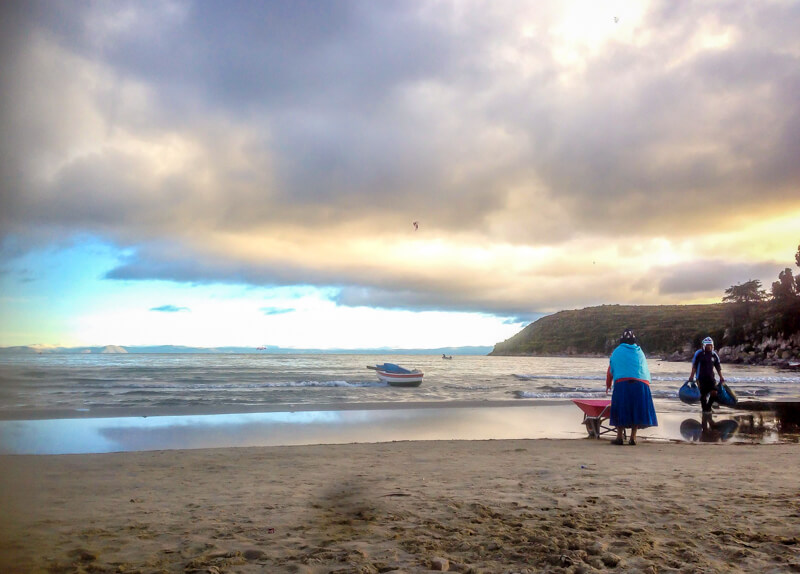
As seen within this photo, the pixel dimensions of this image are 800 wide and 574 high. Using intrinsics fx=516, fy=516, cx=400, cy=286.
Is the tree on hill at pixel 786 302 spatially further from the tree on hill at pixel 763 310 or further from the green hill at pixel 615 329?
the green hill at pixel 615 329

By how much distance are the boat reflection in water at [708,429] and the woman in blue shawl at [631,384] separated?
2526 millimetres

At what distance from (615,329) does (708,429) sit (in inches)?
5555

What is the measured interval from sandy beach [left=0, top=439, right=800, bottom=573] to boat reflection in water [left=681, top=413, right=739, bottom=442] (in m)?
3.39

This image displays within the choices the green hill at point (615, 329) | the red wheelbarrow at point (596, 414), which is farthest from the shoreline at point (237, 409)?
the green hill at point (615, 329)

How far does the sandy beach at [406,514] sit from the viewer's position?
12.8 ft

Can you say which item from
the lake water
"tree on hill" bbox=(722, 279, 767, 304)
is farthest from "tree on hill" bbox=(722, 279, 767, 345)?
the lake water

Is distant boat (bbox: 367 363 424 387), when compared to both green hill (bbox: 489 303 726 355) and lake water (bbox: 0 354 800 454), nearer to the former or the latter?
lake water (bbox: 0 354 800 454)

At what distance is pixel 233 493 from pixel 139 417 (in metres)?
12.8

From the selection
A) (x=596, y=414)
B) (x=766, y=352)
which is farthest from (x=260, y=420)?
(x=766, y=352)

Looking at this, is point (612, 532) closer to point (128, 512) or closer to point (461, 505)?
point (461, 505)

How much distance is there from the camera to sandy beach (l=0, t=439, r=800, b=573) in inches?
153

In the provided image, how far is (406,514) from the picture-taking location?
5.27 metres

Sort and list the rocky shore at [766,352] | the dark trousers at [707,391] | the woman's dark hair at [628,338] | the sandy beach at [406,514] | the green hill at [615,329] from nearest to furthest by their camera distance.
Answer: the sandy beach at [406,514] < the woman's dark hair at [628,338] < the dark trousers at [707,391] < the rocky shore at [766,352] < the green hill at [615,329]

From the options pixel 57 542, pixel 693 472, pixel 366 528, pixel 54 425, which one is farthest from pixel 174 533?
pixel 54 425
